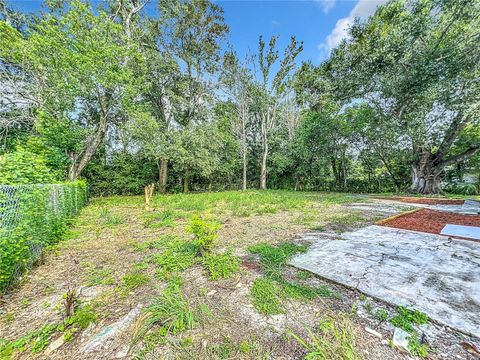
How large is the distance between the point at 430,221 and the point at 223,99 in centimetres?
1382

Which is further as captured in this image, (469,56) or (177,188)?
(177,188)

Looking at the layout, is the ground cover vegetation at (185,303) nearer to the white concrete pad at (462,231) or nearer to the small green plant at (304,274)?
the small green plant at (304,274)

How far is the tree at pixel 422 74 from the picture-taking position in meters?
7.81

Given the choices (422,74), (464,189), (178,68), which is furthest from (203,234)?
(464,189)

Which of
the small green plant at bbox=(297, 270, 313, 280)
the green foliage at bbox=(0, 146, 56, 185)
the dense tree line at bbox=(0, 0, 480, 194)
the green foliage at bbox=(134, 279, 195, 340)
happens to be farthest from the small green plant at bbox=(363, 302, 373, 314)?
the dense tree line at bbox=(0, 0, 480, 194)

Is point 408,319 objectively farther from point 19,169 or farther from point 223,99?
point 223,99

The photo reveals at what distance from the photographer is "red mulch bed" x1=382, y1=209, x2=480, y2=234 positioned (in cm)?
378

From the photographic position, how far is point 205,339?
1.37 metres

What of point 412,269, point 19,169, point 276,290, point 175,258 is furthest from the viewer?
point 19,169

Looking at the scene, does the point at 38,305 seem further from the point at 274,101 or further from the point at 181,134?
the point at 274,101

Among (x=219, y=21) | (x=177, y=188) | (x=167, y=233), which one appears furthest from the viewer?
(x=177, y=188)

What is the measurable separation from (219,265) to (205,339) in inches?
39.1

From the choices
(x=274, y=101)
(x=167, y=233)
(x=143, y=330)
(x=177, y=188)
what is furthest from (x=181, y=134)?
(x=143, y=330)

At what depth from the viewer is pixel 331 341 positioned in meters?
1.30
